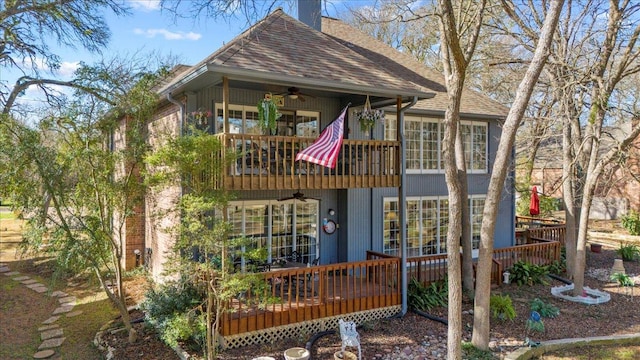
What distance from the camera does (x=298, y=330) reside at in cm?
797

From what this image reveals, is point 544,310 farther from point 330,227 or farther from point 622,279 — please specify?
point 330,227

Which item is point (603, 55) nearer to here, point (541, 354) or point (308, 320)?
point (541, 354)

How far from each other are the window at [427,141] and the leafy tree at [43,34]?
10521 mm

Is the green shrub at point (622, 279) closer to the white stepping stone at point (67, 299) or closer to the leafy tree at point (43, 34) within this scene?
the white stepping stone at point (67, 299)

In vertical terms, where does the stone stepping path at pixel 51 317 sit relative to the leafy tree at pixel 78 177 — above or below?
below

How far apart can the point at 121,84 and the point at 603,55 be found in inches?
505

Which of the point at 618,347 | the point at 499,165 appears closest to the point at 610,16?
the point at 499,165

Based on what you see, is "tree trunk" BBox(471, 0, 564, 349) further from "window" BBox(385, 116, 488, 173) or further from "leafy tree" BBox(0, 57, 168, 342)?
"leafy tree" BBox(0, 57, 168, 342)

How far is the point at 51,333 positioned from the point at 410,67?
13.0 m

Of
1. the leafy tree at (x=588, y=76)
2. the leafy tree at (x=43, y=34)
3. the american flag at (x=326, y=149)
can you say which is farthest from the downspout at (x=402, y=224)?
the leafy tree at (x=43, y=34)

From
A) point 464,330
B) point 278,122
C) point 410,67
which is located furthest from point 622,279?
point 278,122

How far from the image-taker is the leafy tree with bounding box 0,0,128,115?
1267cm

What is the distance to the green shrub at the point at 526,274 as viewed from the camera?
1182cm

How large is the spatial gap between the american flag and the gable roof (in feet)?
17.4
